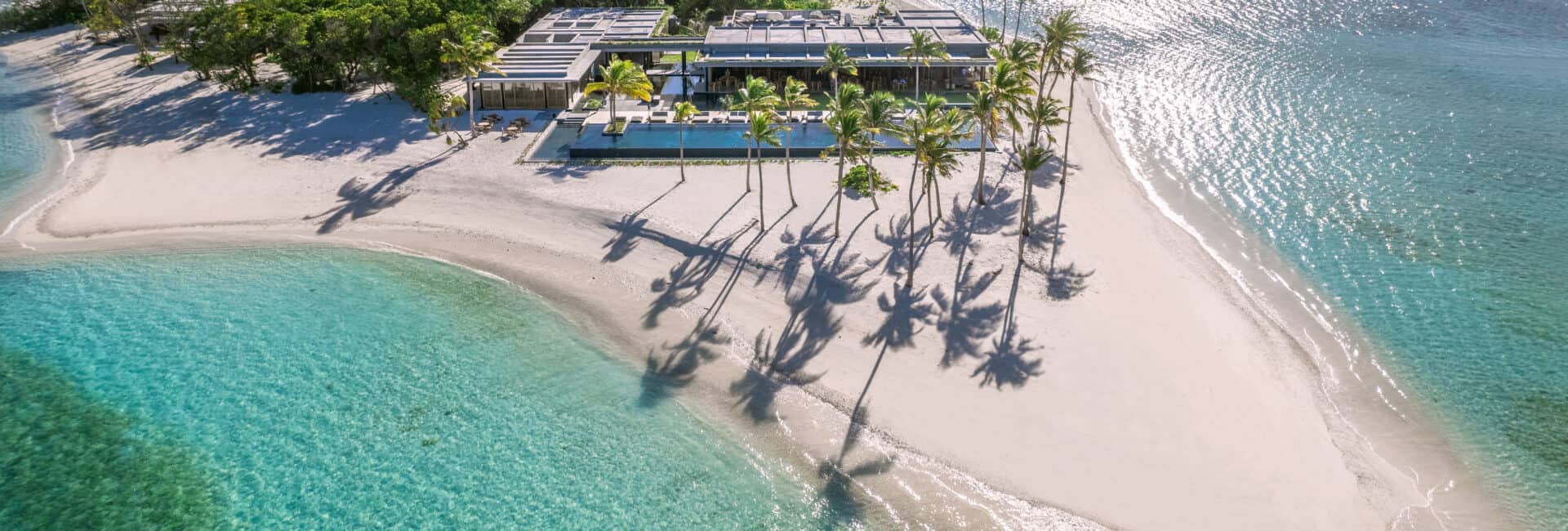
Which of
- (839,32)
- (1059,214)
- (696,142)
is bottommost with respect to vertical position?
(1059,214)

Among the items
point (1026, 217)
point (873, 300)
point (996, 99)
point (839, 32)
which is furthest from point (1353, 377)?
point (839, 32)

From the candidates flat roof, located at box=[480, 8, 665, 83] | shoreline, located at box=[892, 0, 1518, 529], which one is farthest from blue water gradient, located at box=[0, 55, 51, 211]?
shoreline, located at box=[892, 0, 1518, 529]

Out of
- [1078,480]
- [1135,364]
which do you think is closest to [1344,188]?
[1135,364]

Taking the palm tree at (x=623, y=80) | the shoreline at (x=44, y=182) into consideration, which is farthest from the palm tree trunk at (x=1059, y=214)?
the shoreline at (x=44, y=182)

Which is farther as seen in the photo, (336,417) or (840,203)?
(840,203)

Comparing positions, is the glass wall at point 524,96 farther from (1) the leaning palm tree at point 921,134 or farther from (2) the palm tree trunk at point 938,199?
(1) the leaning palm tree at point 921,134

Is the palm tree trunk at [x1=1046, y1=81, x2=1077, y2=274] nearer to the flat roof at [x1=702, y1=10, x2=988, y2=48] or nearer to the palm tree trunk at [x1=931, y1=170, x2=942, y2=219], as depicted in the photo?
the palm tree trunk at [x1=931, y1=170, x2=942, y2=219]

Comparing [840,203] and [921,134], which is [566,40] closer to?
[840,203]
